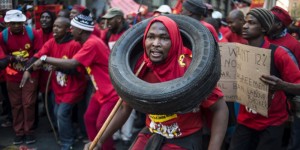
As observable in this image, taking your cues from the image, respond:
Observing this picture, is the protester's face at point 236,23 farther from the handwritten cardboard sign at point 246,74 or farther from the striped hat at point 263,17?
the striped hat at point 263,17

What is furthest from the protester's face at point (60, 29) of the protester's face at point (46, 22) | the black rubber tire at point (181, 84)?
the black rubber tire at point (181, 84)

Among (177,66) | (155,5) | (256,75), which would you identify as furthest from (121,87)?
(155,5)

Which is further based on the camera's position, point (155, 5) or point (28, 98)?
point (155, 5)

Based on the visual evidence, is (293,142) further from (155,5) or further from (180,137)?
(155,5)

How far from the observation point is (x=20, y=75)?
566cm

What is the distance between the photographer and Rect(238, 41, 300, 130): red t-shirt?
3.19 meters

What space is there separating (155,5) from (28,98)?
12.7m

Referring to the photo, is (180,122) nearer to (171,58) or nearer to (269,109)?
(171,58)

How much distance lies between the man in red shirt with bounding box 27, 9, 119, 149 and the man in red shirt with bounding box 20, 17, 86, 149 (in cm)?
35

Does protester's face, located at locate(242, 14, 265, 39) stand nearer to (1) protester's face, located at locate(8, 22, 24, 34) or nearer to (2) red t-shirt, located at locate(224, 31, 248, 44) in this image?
(2) red t-shirt, located at locate(224, 31, 248, 44)

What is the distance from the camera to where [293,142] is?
4.51 meters

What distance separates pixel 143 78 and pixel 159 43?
325 mm

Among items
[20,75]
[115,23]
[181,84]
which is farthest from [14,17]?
[181,84]

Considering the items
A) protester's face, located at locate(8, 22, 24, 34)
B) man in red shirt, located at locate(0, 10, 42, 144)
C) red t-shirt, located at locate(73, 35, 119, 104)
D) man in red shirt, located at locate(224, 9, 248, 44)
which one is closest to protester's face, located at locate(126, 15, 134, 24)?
man in red shirt, located at locate(224, 9, 248, 44)
